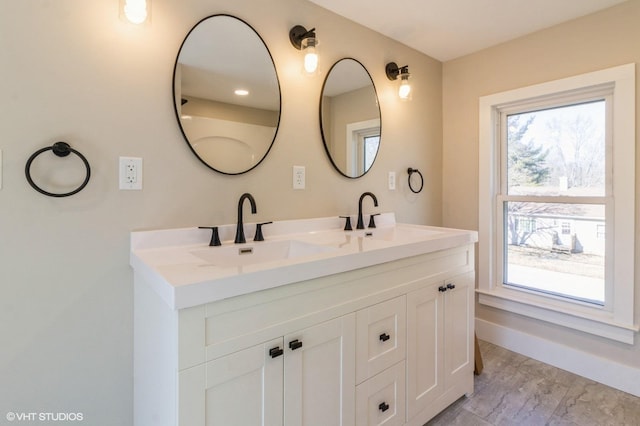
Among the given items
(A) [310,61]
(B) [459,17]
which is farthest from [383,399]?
(B) [459,17]

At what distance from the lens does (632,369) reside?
6.13 ft

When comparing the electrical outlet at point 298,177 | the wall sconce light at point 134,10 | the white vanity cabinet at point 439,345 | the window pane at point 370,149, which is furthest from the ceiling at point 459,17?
the white vanity cabinet at point 439,345

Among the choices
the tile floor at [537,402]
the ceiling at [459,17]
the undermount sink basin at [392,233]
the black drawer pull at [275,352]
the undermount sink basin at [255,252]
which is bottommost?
the tile floor at [537,402]

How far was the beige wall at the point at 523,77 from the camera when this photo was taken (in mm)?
1871

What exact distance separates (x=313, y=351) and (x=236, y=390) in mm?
287

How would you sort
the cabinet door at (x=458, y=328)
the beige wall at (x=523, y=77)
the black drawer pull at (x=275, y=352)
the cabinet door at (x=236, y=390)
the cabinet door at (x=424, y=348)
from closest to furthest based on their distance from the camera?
the cabinet door at (x=236, y=390)
the black drawer pull at (x=275, y=352)
the cabinet door at (x=424, y=348)
the cabinet door at (x=458, y=328)
the beige wall at (x=523, y=77)

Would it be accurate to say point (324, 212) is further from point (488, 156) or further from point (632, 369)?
point (632, 369)

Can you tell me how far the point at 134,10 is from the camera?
1.23 metres

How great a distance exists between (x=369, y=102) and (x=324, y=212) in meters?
0.81

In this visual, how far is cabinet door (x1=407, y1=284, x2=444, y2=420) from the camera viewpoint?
1.46m

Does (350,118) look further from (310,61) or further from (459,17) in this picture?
(459,17)

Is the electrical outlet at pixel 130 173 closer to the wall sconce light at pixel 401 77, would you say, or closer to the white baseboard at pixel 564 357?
the wall sconce light at pixel 401 77

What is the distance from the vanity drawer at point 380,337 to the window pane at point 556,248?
1.49m
